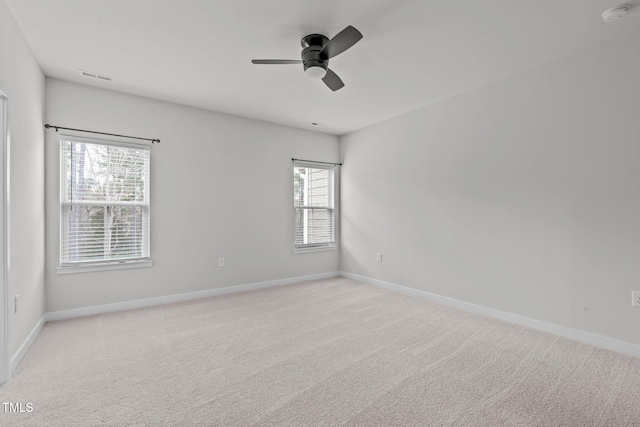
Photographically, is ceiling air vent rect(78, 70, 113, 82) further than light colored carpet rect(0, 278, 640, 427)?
Yes

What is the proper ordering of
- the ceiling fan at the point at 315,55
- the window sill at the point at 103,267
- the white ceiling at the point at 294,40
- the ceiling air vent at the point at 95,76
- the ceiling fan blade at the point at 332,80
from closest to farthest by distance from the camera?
1. the white ceiling at the point at 294,40
2. the ceiling fan at the point at 315,55
3. the ceiling fan blade at the point at 332,80
4. the ceiling air vent at the point at 95,76
5. the window sill at the point at 103,267

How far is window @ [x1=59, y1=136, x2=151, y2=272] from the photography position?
10.9ft

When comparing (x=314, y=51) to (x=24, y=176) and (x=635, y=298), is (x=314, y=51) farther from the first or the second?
(x=635, y=298)

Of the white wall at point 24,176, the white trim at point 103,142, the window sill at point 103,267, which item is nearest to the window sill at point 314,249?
the window sill at point 103,267

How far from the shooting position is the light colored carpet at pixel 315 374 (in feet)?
5.74

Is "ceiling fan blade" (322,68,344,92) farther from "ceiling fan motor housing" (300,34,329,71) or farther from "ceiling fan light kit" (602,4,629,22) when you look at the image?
"ceiling fan light kit" (602,4,629,22)

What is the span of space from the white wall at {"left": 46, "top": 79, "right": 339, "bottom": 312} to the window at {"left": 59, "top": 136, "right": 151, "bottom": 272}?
0.09 meters

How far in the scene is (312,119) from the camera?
4.66 m

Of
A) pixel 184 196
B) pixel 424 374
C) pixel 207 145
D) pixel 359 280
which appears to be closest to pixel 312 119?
pixel 207 145

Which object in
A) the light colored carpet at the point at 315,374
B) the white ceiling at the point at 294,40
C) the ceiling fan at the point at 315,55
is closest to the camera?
the light colored carpet at the point at 315,374

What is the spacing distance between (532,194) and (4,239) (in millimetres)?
4583

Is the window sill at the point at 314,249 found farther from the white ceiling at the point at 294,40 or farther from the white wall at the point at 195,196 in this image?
the white ceiling at the point at 294,40

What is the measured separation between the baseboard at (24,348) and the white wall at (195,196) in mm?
415

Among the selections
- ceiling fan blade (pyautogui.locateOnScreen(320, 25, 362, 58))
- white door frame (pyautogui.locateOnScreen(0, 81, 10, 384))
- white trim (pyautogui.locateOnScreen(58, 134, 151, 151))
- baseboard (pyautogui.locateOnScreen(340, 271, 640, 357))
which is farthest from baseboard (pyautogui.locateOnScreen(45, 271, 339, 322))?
ceiling fan blade (pyautogui.locateOnScreen(320, 25, 362, 58))
